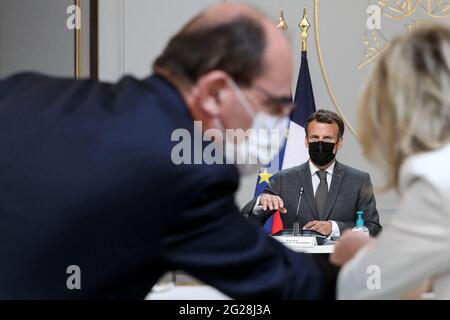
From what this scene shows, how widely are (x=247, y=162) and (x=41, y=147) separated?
0.61 metres

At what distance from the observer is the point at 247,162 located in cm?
169

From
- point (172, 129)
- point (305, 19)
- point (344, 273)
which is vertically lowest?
point (344, 273)

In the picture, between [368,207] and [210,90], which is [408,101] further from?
[368,207]

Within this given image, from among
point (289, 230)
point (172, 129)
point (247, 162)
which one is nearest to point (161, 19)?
point (289, 230)

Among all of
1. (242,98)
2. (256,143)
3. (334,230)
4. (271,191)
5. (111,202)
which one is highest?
(242,98)

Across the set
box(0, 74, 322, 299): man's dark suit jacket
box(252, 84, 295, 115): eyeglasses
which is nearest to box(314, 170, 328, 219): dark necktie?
box(252, 84, 295, 115): eyeglasses

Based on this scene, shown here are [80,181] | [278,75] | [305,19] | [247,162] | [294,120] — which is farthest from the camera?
[305,19]

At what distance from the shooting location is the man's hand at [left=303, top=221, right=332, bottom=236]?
4.30m

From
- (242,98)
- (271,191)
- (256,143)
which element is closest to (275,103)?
(242,98)

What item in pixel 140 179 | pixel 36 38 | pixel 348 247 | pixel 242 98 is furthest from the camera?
pixel 36 38

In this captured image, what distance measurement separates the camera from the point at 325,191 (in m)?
4.67

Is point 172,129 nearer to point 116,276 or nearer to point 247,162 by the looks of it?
point 116,276

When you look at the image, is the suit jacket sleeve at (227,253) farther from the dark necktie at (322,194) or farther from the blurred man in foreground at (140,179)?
the dark necktie at (322,194)

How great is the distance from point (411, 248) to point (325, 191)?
341cm
